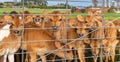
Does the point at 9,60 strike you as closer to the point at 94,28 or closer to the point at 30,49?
the point at 30,49

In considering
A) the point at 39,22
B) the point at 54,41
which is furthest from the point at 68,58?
the point at 39,22

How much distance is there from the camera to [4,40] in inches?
244

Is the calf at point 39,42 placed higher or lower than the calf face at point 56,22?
lower

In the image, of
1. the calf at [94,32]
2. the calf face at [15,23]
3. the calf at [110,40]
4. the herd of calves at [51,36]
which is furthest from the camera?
the calf at [110,40]

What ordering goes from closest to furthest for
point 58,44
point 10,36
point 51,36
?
point 10,36 → point 51,36 → point 58,44

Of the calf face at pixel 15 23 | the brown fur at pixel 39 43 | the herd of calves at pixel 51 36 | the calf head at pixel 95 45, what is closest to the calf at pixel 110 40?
the herd of calves at pixel 51 36

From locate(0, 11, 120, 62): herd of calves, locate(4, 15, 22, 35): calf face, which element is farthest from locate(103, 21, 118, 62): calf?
locate(4, 15, 22, 35): calf face

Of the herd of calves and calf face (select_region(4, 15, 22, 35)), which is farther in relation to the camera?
the herd of calves

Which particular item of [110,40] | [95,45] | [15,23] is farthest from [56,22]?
[110,40]

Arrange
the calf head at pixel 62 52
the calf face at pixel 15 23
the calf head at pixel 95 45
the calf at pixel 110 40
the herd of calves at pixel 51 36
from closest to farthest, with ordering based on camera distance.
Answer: the calf face at pixel 15 23, the herd of calves at pixel 51 36, the calf head at pixel 62 52, the calf head at pixel 95 45, the calf at pixel 110 40

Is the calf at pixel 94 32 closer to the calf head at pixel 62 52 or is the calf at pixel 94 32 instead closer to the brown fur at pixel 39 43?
the calf head at pixel 62 52

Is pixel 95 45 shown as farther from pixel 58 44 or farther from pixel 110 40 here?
pixel 58 44

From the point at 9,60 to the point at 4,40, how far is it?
21.1 inches

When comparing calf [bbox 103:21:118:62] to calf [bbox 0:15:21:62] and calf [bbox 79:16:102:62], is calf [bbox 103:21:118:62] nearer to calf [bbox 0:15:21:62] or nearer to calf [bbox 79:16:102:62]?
calf [bbox 79:16:102:62]
